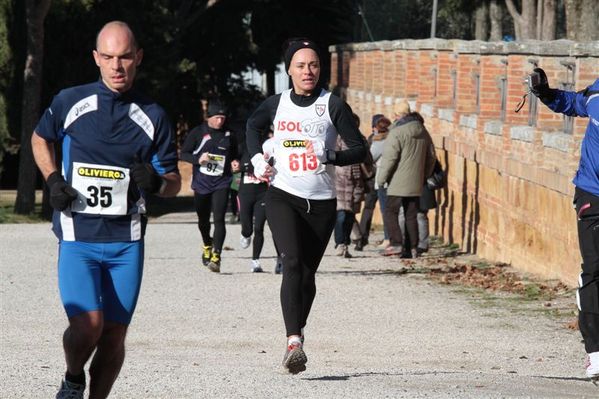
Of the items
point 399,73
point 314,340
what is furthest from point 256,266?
point 399,73

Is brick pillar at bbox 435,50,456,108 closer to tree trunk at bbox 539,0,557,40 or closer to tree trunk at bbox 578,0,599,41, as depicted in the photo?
tree trunk at bbox 578,0,599,41

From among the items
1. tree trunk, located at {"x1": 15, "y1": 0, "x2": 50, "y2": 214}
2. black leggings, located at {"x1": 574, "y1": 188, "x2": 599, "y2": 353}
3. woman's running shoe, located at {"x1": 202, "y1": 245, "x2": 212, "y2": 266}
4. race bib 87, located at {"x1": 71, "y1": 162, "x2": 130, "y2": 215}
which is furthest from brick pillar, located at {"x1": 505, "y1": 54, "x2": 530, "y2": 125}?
tree trunk, located at {"x1": 15, "y1": 0, "x2": 50, "y2": 214}

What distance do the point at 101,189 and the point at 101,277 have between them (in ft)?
1.38

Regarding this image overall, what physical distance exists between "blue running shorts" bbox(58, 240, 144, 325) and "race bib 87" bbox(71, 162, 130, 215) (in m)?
0.16

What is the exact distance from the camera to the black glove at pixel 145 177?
726cm

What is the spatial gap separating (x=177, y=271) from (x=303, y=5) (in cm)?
3854

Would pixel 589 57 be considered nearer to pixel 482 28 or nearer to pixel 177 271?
pixel 177 271

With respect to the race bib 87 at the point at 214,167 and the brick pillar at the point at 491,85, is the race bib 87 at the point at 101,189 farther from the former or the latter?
the brick pillar at the point at 491,85

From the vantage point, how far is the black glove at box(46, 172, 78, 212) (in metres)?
7.28

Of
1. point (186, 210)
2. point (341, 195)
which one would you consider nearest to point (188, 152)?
point (341, 195)

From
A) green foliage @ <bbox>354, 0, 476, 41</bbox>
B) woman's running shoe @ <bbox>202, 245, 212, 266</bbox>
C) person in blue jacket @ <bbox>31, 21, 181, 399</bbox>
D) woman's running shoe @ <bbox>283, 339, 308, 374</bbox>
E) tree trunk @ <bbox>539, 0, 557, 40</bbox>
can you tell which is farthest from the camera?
green foliage @ <bbox>354, 0, 476, 41</bbox>

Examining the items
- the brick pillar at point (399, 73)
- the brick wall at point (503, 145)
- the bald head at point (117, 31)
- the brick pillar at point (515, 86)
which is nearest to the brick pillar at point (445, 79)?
the brick wall at point (503, 145)

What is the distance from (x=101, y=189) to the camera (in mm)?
7371

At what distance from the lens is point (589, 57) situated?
15.1m
